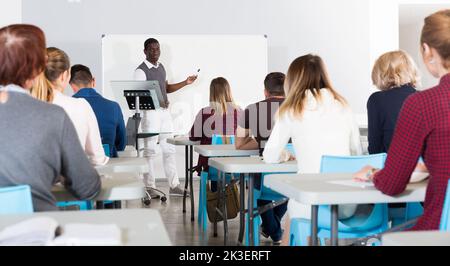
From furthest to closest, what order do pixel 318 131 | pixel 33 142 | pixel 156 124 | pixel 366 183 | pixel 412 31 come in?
pixel 412 31, pixel 156 124, pixel 318 131, pixel 366 183, pixel 33 142

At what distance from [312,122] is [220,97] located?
2.48 m

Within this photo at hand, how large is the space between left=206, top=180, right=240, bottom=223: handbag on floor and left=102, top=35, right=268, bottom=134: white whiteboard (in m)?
3.30

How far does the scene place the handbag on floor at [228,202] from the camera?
16.6 ft

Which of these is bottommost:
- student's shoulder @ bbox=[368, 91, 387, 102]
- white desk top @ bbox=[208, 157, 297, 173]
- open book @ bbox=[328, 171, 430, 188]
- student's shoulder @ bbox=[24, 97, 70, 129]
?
white desk top @ bbox=[208, 157, 297, 173]

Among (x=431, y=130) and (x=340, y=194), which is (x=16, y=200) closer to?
(x=340, y=194)

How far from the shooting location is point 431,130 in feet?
6.44

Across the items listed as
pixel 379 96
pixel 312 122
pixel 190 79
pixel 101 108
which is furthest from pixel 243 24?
pixel 312 122

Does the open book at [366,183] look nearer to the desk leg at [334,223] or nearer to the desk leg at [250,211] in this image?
the desk leg at [334,223]

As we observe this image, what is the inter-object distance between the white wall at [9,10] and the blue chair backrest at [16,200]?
716 centimetres

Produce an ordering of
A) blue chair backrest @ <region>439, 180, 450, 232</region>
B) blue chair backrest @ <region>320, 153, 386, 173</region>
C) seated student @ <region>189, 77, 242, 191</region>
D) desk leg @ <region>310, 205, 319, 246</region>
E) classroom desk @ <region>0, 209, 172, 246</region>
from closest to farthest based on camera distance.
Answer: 1. classroom desk @ <region>0, 209, 172, 246</region>
2. blue chair backrest @ <region>439, 180, 450, 232</region>
3. desk leg @ <region>310, 205, 319, 246</region>
4. blue chair backrest @ <region>320, 153, 386, 173</region>
5. seated student @ <region>189, 77, 242, 191</region>

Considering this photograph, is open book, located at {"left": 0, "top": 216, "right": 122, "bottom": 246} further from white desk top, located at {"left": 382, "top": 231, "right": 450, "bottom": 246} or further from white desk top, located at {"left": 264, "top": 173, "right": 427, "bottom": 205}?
white desk top, located at {"left": 264, "top": 173, "right": 427, "bottom": 205}

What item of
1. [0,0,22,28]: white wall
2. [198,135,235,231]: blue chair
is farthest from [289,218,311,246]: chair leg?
[0,0,22,28]: white wall

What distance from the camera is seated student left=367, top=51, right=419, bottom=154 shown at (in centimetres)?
370
